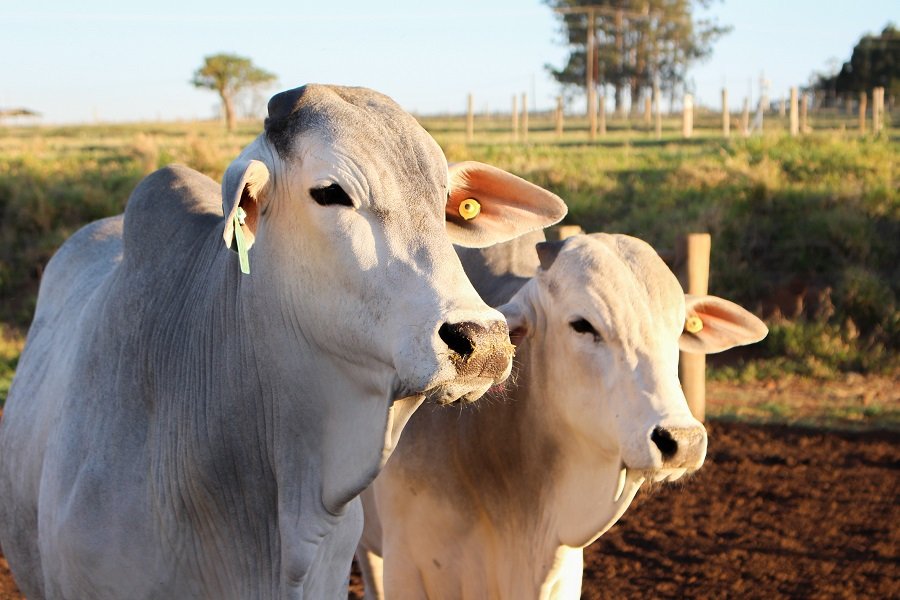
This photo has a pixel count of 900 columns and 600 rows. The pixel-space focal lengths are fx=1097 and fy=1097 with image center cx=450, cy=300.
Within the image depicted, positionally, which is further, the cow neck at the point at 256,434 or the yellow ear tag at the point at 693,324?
the yellow ear tag at the point at 693,324

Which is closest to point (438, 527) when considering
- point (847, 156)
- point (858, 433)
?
point (858, 433)

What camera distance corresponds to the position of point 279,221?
7.14 ft

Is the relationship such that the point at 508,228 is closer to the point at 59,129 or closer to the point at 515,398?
the point at 515,398

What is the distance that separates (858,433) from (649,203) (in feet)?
21.7

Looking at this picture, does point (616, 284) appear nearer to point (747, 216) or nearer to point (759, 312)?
point (759, 312)

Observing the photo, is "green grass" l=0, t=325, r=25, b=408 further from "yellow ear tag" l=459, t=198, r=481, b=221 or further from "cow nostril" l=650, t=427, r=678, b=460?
"yellow ear tag" l=459, t=198, r=481, b=221

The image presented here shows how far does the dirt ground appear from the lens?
4.91 meters

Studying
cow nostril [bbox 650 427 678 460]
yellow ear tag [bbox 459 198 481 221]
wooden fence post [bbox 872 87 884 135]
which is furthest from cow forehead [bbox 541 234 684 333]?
wooden fence post [bbox 872 87 884 135]

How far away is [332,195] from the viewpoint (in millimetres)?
2082

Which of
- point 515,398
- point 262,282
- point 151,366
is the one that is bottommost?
point 515,398

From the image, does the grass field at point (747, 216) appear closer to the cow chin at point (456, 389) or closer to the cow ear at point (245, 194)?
the cow ear at point (245, 194)

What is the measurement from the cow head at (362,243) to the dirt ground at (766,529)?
3.10 meters

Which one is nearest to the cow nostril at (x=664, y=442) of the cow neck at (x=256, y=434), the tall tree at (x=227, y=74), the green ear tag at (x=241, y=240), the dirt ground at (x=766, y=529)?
the cow neck at (x=256, y=434)

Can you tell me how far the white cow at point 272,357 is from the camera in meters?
2.02
